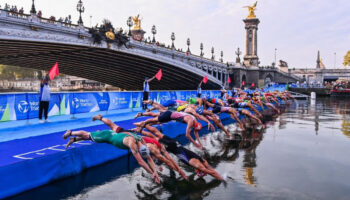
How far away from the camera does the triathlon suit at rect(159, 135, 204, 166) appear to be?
314 inches

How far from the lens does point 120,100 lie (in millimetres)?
19016

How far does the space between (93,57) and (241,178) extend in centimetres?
4213

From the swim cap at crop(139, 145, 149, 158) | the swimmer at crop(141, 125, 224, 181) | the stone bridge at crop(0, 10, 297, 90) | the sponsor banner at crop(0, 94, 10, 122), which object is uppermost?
the stone bridge at crop(0, 10, 297, 90)

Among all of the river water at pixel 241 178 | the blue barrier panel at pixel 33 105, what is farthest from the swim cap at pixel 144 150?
the blue barrier panel at pixel 33 105

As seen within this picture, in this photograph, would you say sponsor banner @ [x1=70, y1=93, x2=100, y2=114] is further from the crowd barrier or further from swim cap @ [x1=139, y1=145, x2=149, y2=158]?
swim cap @ [x1=139, y1=145, x2=149, y2=158]

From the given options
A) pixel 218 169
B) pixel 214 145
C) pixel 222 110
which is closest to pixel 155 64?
pixel 222 110

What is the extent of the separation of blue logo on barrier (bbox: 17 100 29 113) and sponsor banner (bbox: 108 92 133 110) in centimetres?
536

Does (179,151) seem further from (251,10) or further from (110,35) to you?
(251,10)

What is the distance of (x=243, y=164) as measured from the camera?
9930 millimetres

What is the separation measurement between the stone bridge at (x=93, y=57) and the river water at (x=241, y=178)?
24.5 metres

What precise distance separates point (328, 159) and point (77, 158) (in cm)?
856

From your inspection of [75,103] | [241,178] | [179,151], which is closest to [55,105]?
[75,103]

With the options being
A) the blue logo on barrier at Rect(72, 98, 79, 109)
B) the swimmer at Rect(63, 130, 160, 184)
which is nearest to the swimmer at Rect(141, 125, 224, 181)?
the swimmer at Rect(63, 130, 160, 184)

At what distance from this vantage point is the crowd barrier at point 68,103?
12.8m
